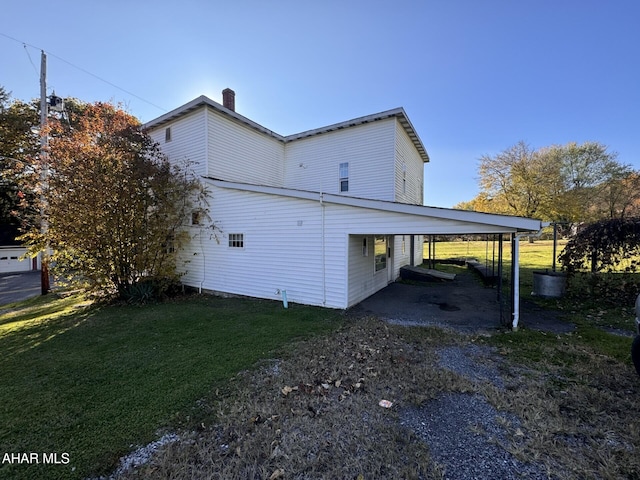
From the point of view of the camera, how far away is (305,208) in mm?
8336

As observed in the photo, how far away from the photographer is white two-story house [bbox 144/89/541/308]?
7.47m

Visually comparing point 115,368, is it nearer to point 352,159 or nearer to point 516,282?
point 516,282

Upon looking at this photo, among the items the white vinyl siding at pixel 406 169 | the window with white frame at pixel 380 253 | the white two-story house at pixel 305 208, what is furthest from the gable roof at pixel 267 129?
the window with white frame at pixel 380 253

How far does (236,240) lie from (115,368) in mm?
5794

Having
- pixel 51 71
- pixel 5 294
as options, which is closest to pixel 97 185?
pixel 51 71

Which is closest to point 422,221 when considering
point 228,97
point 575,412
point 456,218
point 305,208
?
point 456,218

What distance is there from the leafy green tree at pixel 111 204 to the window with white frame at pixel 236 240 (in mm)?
1696

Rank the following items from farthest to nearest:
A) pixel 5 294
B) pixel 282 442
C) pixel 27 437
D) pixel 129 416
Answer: pixel 5 294 < pixel 129 416 < pixel 27 437 < pixel 282 442

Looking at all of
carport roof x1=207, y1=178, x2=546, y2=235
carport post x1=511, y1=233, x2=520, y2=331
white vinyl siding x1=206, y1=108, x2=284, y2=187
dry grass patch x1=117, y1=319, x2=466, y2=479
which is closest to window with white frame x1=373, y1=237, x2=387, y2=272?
carport roof x1=207, y1=178, x2=546, y2=235

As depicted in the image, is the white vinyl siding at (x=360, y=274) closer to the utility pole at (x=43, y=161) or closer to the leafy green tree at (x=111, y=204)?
the leafy green tree at (x=111, y=204)

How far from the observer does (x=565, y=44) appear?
31.3 feet

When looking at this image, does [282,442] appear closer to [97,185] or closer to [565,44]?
[97,185]

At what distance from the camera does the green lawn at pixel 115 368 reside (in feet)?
9.25

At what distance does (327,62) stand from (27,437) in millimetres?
13043
